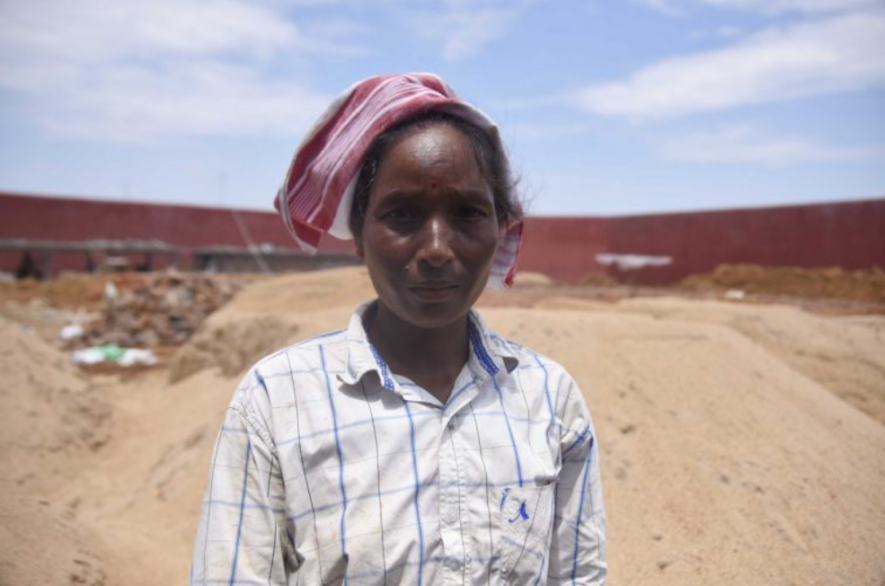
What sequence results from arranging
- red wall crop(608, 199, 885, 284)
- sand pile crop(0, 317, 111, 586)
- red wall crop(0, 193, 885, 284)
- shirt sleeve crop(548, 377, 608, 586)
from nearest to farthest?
shirt sleeve crop(548, 377, 608, 586)
sand pile crop(0, 317, 111, 586)
red wall crop(608, 199, 885, 284)
red wall crop(0, 193, 885, 284)

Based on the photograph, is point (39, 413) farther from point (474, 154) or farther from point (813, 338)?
point (813, 338)

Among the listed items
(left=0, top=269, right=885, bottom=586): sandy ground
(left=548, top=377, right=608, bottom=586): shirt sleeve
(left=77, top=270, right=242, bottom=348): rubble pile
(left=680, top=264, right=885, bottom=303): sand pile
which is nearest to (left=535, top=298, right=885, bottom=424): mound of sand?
(left=0, top=269, right=885, bottom=586): sandy ground

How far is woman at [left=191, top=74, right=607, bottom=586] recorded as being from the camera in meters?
1.28

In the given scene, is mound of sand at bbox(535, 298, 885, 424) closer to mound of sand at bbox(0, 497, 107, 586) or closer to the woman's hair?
the woman's hair

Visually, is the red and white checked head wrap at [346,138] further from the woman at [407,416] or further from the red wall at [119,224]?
the red wall at [119,224]

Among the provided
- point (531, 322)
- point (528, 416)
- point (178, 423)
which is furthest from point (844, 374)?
point (178, 423)

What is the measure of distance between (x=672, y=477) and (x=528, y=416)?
84.8 inches

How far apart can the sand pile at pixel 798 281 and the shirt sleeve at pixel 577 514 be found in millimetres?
8377

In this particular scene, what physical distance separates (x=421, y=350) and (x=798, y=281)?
1157cm

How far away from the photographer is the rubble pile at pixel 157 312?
452 inches

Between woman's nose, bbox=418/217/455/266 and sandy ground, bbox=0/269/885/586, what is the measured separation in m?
1.72

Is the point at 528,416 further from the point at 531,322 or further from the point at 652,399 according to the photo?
the point at 531,322

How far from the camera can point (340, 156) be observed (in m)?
1.42

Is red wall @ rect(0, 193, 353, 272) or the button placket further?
red wall @ rect(0, 193, 353, 272)
